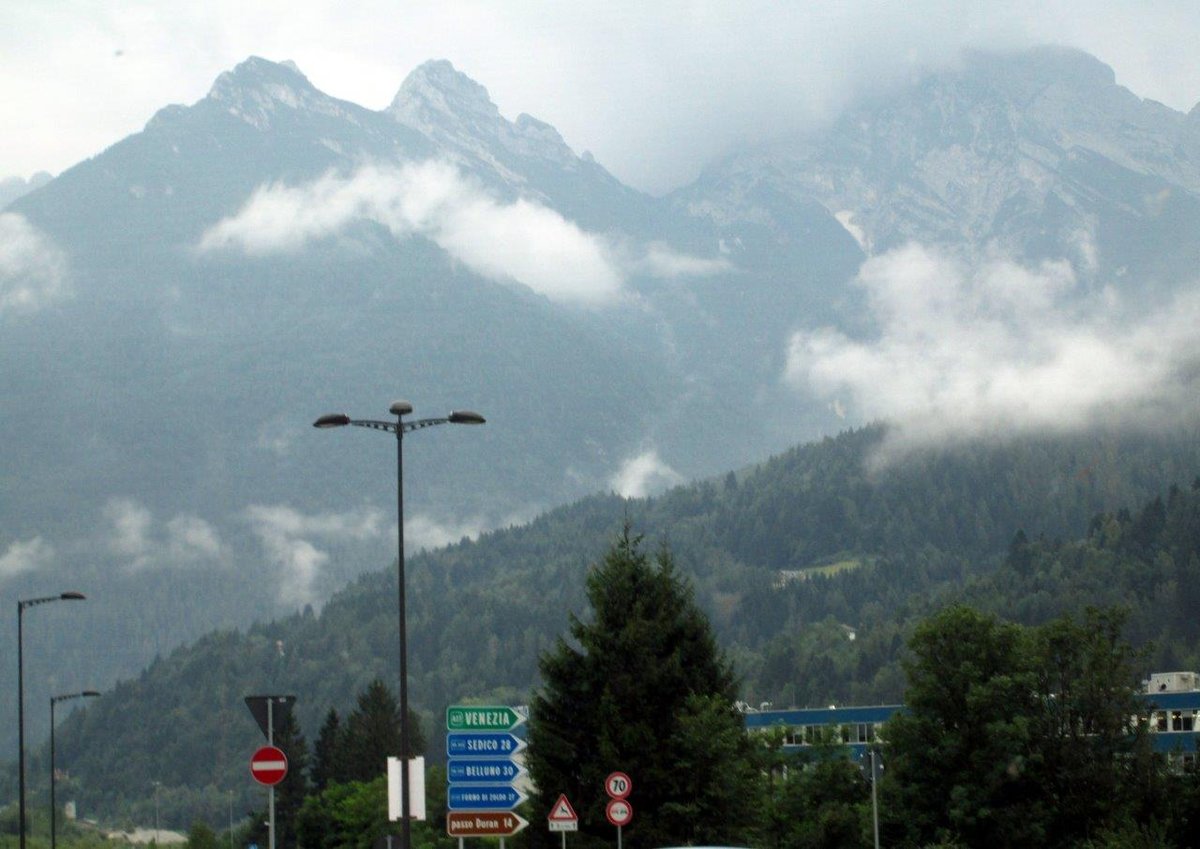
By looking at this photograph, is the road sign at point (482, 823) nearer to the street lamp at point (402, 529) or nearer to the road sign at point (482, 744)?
the street lamp at point (402, 529)

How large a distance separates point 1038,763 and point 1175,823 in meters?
7.11

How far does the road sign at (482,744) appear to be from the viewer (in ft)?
135

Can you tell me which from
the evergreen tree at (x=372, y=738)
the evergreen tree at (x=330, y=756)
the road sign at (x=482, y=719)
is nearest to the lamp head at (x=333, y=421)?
the road sign at (x=482, y=719)

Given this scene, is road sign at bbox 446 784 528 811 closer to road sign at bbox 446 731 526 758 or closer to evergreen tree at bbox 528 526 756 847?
road sign at bbox 446 731 526 758

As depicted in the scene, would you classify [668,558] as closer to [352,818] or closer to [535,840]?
[535,840]

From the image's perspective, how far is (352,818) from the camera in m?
146

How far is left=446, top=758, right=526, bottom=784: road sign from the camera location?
1604 inches

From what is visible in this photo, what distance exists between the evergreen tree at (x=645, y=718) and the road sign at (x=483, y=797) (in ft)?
Answer: 35.3

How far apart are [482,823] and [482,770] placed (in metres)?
1.19

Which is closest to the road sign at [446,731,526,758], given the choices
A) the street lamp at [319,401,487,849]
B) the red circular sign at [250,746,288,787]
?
the street lamp at [319,401,487,849]

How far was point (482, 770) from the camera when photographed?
134ft

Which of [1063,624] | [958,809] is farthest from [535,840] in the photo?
[1063,624]

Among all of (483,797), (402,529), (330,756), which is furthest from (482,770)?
(330,756)

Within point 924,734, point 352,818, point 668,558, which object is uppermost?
point 668,558
